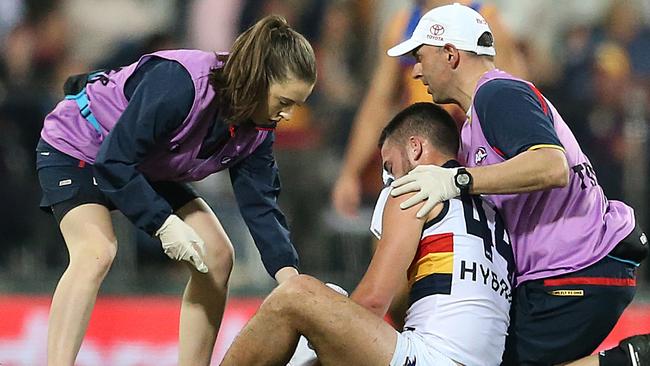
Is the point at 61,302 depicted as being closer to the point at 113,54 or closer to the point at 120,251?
the point at 120,251

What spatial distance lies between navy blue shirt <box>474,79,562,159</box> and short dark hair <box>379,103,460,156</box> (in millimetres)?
175

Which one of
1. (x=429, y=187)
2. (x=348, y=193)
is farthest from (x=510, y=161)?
(x=348, y=193)

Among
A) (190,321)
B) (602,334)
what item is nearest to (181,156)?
(190,321)

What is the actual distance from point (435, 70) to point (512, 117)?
552mm

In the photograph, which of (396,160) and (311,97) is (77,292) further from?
(311,97)

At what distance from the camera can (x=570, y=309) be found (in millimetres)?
4684

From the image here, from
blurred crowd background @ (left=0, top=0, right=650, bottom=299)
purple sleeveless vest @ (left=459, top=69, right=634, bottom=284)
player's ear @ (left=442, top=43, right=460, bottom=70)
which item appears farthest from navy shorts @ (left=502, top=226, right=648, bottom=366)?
blurred crowd background @ (left=0, top=0, right=650, bottom=299)

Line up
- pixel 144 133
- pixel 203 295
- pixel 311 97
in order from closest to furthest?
pixel 144 133 < pixel 203 295 < pixel 311 97

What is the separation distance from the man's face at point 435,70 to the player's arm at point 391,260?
0.62 meters

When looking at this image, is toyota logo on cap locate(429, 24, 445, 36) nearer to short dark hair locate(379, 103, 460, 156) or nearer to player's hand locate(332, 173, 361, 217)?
short dark hair locate(379, 103, 460, 156)

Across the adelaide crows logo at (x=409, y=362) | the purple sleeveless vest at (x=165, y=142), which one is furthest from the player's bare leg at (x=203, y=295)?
the adelaide crows logo at (x=409, y=362)

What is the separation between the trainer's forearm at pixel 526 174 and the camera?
424 centimetres

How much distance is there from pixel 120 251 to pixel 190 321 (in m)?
3.07

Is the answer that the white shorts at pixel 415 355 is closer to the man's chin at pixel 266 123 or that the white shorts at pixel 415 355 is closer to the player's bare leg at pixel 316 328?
the player's bare leg at pixel 316 328
